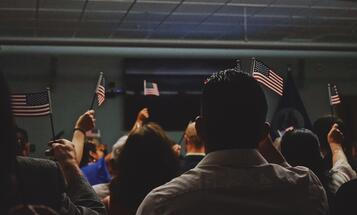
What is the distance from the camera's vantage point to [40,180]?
1401mm

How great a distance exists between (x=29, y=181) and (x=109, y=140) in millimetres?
8684

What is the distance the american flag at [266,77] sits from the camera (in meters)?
2.95

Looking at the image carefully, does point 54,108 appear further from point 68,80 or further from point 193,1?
point 193,1

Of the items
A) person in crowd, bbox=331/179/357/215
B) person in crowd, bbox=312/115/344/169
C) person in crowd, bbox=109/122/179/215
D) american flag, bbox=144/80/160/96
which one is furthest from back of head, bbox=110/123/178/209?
american flag, bbox=144/80/160/96

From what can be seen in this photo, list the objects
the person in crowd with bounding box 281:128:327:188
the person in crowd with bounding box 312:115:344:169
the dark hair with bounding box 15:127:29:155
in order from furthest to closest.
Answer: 1. the person in crowd with bounding box 312:115:344:169
2. the person in crowd with bounding box 281:128:327:188
3. the dark hair with bounding box 15:127:29:155

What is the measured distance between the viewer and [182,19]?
8188 millimetres

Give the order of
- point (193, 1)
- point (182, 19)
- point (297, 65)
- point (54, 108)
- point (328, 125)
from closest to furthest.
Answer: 1. point (328, 125)
2. point (193, 1)
3. point (182, 19)
4. point (54, 108)
5. point (297, 65)

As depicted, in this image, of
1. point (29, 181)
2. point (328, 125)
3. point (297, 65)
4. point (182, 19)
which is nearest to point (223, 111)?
point (29, 181)

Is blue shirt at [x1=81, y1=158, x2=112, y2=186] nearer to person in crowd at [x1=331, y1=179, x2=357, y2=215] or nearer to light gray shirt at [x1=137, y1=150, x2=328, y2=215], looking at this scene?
person in crowd at [x1=331, y1=179, x2=357, y2=215]

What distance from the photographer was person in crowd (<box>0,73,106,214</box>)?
0.99m

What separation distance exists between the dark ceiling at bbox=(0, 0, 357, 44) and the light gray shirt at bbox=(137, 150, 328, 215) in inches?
230

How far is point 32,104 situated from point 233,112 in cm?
195

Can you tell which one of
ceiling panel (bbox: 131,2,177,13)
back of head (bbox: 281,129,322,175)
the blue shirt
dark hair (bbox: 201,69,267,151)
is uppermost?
ceiling panel (bbox: 131,2,177,13)

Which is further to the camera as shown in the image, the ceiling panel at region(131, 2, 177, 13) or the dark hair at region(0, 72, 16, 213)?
the ceiling panel at region(131, 2, 177, 13)
